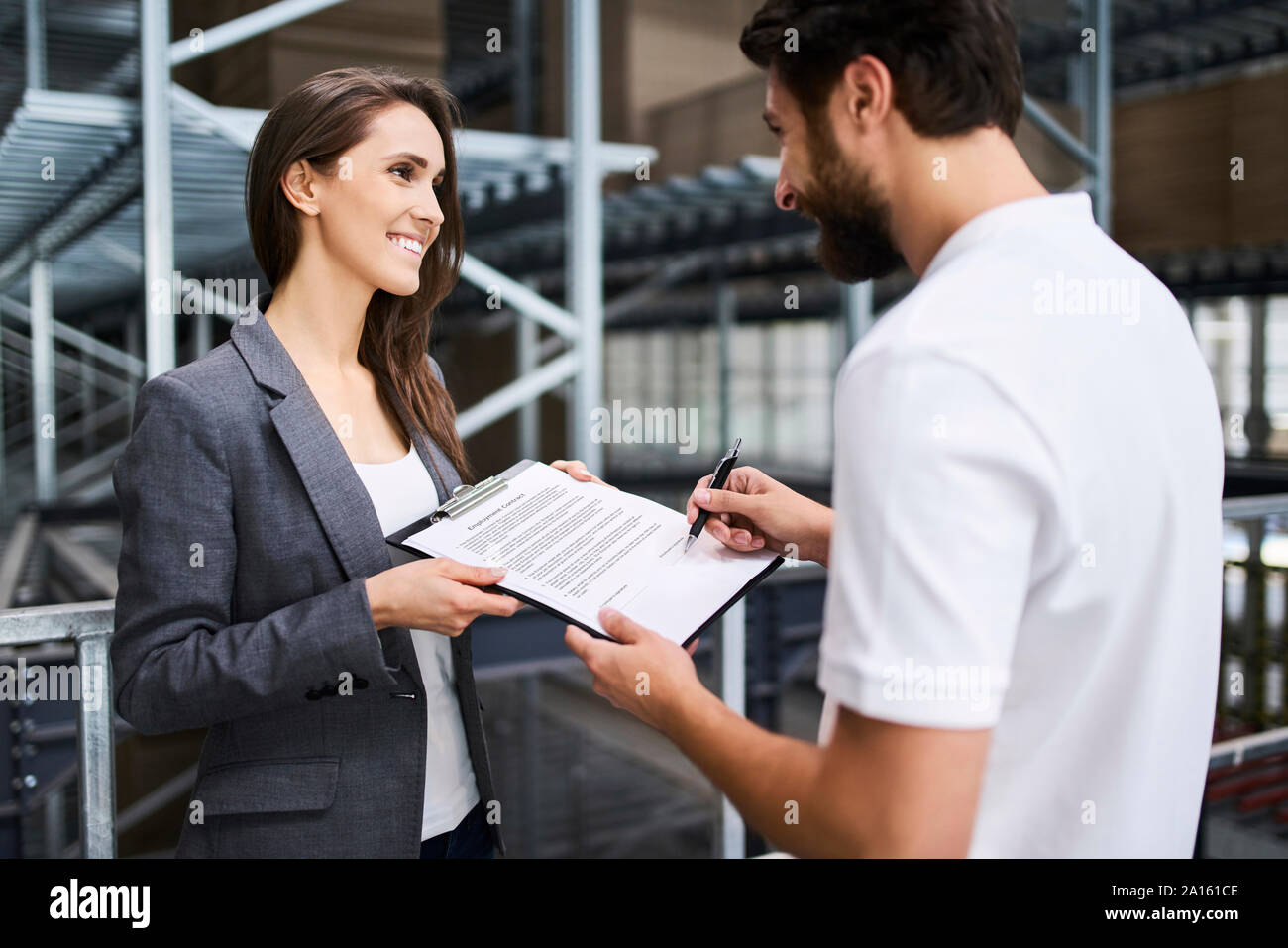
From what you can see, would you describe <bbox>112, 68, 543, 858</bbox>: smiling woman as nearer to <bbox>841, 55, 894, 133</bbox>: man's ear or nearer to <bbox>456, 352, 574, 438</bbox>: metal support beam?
<bbox>841, 55, 894, 133</bbox>: man's ear

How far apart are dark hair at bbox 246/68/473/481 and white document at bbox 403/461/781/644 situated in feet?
0.86

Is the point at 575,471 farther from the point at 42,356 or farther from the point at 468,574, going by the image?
A: the point at 42,356

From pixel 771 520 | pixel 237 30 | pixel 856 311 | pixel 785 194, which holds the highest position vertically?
pixel 237 30

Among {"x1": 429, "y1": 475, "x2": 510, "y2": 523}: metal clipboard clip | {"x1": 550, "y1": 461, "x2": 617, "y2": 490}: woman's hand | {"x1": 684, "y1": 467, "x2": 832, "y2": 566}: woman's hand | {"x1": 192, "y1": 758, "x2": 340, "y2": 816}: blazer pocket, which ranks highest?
{"x1": 550, "y1": 461, "x2": 617, "y2": 490}: woman's hand

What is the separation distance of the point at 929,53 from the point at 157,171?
2.73 metres

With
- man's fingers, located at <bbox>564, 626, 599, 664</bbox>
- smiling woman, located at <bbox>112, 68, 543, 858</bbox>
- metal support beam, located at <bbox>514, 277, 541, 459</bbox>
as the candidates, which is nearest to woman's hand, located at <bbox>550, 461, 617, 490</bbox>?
smiling woman, located at <bbox>112, 68, 543, 858</bbox>

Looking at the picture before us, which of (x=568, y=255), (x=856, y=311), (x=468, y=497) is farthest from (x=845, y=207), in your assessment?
(x=856, y=311)

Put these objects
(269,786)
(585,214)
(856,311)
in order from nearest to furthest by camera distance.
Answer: (269,786), (585,214), (856,311)

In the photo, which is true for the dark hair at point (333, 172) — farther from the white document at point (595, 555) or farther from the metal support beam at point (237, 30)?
the metal support beam at point (237, 30)

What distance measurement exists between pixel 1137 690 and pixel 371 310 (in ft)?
3.88

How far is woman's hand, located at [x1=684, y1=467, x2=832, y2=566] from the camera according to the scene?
138 centimetres

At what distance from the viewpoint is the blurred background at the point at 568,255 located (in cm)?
346

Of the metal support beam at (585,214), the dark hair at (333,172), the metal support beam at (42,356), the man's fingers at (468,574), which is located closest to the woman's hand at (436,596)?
the man's fingers at (468,574)

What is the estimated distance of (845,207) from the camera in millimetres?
1001
